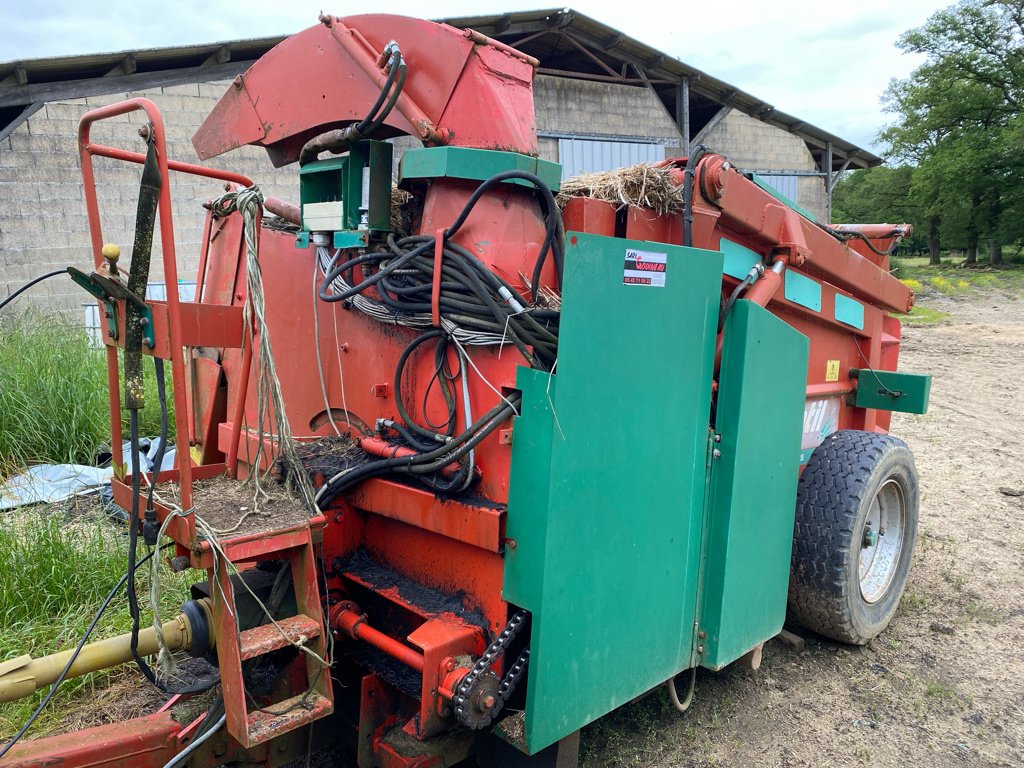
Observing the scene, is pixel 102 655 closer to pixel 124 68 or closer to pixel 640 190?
pixel 640 190

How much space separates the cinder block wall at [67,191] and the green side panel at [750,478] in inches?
289

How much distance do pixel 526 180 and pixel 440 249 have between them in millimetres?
339

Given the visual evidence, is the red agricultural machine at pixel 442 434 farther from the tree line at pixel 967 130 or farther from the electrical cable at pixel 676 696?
the tree line at pixel 967 130

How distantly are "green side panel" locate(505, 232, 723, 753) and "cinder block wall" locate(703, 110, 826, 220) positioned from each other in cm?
1284

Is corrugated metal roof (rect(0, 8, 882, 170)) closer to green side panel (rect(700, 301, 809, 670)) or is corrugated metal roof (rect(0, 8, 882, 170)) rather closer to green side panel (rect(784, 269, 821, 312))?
green side panel (rect(784, 269, 821, 312))

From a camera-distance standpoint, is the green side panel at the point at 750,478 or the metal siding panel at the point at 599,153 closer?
the green side panel at the point at 750,478

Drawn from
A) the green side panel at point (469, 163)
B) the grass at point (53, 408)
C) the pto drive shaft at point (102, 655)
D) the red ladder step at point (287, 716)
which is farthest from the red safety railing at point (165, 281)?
the grass at point (53, 408)

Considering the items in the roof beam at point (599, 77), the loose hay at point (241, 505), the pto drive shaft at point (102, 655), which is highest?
the roof beam at point (599, 77)

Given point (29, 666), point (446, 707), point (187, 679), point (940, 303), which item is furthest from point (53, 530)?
point (940, 303)

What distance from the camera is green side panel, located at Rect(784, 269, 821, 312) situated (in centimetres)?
319

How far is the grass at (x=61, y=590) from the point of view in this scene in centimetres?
308

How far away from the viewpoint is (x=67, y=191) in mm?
8062

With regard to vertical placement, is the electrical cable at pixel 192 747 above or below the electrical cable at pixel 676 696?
above

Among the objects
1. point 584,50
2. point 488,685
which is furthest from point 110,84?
point 488,685
